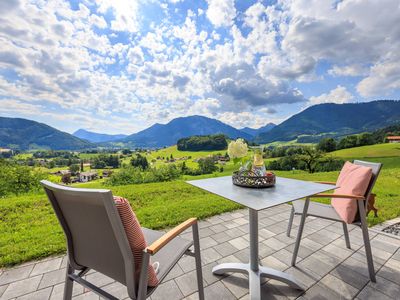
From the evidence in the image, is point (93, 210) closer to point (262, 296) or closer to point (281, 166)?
point (262, 296)

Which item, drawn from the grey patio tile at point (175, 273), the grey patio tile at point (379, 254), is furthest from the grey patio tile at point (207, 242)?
the grey patio tile at point (379, 254)

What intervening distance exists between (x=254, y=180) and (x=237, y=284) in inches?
39.8

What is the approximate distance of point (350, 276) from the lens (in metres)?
1.87

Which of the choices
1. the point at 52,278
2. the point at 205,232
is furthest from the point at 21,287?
the point at 205,232

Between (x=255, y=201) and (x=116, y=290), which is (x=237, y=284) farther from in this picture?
(x=116, y=290)

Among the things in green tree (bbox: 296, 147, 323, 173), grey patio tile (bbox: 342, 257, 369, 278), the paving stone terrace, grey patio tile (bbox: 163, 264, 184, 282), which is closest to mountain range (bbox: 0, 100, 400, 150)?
green tree (bbox: 296, 147, 323, 173)

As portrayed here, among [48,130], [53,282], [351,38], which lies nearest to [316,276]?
[53,282]

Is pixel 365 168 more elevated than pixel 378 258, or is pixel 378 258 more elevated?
pixel 365 168

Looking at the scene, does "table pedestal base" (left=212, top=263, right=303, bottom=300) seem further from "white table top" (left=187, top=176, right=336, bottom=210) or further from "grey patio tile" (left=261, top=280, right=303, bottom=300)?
"white table top" (left=187, top=176, right=336, bottom=210)

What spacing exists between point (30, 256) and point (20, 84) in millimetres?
13341

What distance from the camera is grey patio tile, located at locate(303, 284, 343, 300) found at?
1.62 metres

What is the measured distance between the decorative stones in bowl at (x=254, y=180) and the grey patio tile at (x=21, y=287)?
219 cm

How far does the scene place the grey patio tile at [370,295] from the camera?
159 centimetres

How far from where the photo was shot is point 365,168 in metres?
1.93
